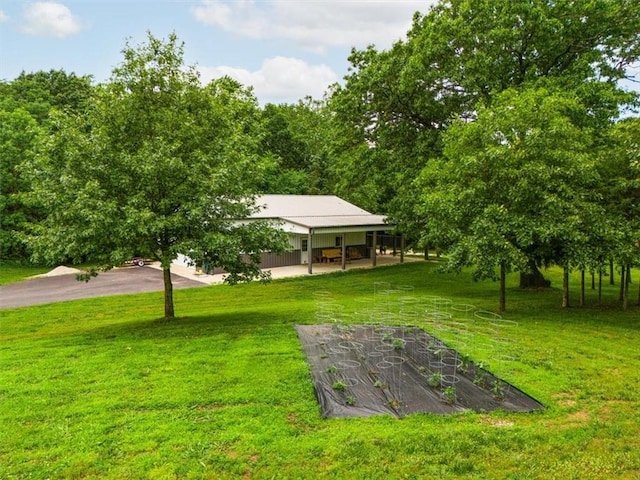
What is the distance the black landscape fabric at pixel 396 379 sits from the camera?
545 cm

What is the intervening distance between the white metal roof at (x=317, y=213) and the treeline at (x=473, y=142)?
685 centimetres

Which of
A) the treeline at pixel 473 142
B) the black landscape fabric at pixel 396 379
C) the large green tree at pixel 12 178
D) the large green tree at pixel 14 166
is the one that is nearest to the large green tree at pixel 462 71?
the treeline at pixel 473 142

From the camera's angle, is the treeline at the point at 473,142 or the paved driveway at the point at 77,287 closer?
the treeline at the point at 473,142

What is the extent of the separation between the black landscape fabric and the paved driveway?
11049mm

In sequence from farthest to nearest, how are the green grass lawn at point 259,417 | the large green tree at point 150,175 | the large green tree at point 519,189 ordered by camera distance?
1. the large green tree at point 519,189
2. the large green tree at point 150,175
3. the green grass lawn at point 259,417

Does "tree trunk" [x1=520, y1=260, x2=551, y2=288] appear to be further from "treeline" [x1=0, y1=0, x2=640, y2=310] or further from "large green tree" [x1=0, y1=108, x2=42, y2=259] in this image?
"large green tree" [x1=0, y1=108, x2=42, y2=259]

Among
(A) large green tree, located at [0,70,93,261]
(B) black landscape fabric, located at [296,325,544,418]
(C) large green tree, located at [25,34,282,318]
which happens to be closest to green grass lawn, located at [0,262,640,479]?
(B) black landscape fabric, located at [296,325,544,418]

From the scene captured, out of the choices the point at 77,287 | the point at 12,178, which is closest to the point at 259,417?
the point at 77,287

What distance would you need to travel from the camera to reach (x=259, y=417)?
5.07 metres

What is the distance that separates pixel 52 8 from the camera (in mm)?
10242

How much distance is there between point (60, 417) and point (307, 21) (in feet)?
42.2

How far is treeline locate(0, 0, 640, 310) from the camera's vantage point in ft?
29.5

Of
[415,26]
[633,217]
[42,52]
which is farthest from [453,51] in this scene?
[42,52]

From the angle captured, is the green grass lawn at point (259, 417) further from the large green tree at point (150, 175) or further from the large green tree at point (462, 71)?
the large green tree at point (462, 71)
